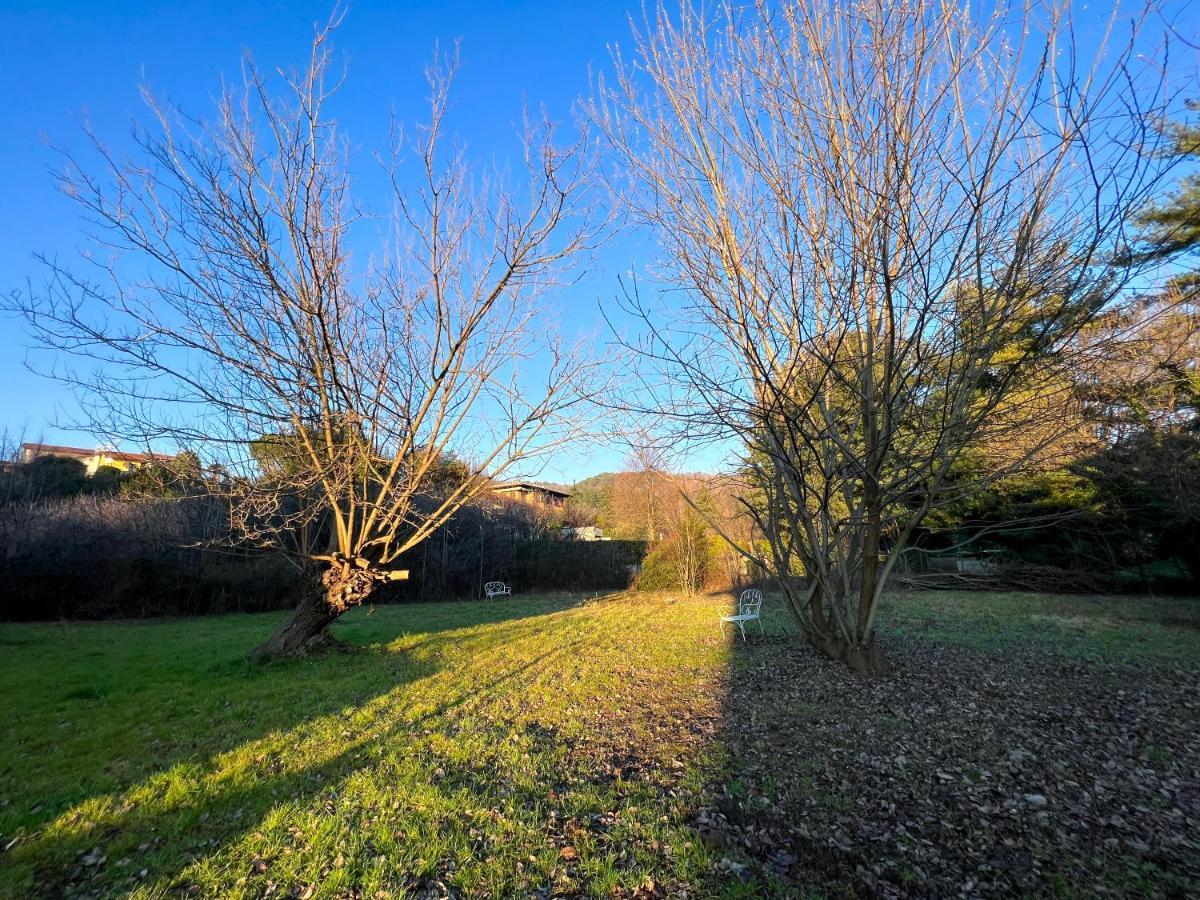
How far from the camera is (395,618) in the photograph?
14.4 metres

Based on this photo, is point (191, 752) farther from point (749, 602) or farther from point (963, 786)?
point (749, 602)

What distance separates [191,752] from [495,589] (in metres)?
16.9

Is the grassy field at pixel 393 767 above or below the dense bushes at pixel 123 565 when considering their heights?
below

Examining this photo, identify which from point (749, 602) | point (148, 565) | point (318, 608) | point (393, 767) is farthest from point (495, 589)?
point (393, 767)

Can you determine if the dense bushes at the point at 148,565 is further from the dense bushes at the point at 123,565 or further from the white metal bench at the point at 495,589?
the white metal bench at the point at 495,589

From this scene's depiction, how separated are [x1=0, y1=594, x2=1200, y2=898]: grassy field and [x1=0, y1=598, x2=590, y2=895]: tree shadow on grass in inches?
0.8

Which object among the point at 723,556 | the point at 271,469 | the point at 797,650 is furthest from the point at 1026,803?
the point at 723,556

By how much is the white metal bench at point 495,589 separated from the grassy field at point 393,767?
39.5 ft

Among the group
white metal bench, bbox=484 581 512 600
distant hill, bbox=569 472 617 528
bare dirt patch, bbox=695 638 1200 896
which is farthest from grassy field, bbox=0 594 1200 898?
distant hill, bbox=569 472 617 528

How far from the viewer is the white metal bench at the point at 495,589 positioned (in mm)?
20438

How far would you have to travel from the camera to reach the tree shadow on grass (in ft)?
9.33

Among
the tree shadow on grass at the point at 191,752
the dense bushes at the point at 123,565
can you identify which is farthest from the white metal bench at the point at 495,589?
the tree shadow on grass at the point at 191,752

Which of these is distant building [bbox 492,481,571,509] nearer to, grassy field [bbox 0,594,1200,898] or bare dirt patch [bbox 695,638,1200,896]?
grassy field [bbox 0,594,1200,898]

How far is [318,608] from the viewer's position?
24.9 ft
